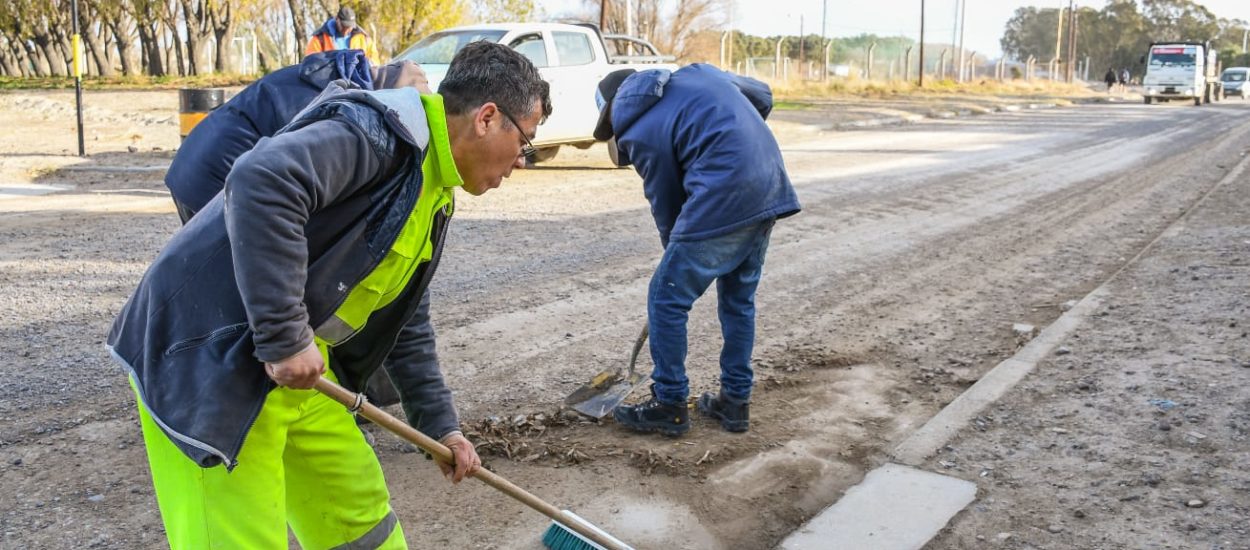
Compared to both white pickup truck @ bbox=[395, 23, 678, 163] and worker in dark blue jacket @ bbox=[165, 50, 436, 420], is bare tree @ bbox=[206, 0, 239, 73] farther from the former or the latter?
worker in dark blue jacket @ bbox=[165, 50, 436, 420]

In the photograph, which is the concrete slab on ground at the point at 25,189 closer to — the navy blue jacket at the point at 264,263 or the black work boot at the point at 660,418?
the black work boot at the point at 660,418

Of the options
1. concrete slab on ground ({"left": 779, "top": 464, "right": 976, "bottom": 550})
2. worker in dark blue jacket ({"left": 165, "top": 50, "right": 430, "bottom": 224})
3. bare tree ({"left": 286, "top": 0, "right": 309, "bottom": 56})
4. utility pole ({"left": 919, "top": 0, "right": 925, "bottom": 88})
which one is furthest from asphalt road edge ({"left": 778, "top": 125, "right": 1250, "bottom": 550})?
utility pole ({"left": 919, "top": 0, "right": 925, "bottom": 88})

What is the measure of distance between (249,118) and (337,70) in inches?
14.5

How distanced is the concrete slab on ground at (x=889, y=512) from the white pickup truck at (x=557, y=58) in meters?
9.12

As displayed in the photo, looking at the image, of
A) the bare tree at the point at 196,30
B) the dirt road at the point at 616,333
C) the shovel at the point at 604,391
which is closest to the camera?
the dirt road at the point at 616,333

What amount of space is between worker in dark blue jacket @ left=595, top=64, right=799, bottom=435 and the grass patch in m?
24.5

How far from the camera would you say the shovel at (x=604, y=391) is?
4.65 m

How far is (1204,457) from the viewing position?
4090 mm

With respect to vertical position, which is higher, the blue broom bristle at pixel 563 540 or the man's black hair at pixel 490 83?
the man's black hair at pixel 490 83

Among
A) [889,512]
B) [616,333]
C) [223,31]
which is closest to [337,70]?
[616,333]

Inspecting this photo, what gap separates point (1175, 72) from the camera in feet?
131

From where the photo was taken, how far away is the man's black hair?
239 cm

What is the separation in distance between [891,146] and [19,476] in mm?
15034

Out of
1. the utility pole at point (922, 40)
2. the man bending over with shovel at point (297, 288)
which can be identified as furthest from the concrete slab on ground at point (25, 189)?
the utility pole at point (922, 40)
